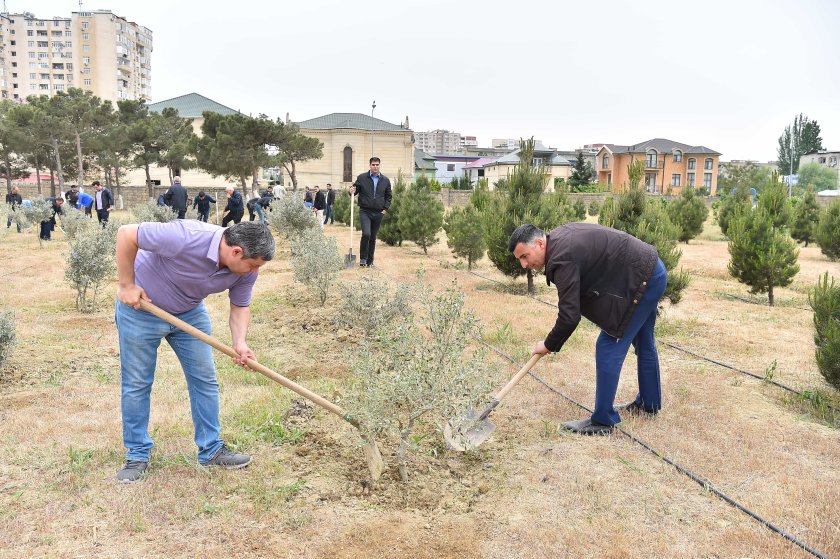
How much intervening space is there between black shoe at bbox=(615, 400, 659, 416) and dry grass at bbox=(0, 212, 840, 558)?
13 cm

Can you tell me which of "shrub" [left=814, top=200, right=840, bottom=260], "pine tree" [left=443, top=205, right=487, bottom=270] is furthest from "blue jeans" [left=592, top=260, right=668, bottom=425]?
"shrub" [left=814, top=200, right=840, bottom=260]

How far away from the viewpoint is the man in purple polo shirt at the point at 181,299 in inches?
127

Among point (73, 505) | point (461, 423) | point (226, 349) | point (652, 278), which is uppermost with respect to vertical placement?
point (652, 278)

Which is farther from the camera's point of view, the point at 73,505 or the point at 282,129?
the point at 282,129

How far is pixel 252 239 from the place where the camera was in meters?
3.19

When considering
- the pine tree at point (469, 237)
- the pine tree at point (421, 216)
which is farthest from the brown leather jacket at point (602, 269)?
the pine tree at point (421, 216)

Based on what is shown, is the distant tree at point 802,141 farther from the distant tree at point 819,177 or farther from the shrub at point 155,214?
the shrub at point 155,214

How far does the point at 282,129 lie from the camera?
3722cm

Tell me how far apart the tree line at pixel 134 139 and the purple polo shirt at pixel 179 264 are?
32.7m

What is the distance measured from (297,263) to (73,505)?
5.32 meters

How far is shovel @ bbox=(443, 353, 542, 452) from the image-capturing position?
3607 mm

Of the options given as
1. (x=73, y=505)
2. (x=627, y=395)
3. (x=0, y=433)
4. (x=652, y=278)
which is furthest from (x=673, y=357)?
(x=0, y=433)

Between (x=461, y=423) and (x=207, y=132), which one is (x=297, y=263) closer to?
(x=461, y=423)

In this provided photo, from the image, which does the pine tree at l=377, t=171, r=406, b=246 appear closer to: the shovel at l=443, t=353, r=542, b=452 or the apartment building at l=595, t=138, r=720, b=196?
the shovel at l=443, t=353, r=542, b=452
